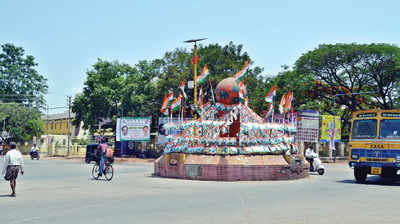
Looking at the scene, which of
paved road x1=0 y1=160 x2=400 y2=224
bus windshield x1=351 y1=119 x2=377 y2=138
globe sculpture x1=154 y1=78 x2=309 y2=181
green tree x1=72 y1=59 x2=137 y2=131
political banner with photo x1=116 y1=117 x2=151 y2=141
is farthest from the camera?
green tree x1=72 y1=59 x2=137 y2=131

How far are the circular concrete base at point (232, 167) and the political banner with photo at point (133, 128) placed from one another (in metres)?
23.5

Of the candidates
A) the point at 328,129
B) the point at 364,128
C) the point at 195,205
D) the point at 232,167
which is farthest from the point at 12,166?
the point at 328,129

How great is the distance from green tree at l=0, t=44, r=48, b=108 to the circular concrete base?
57506 millimetres

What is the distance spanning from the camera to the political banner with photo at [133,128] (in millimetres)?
43438

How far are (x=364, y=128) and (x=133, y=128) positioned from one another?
28480 millimetres

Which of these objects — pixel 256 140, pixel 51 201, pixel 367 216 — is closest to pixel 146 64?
pixel 256 140

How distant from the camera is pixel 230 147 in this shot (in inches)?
755

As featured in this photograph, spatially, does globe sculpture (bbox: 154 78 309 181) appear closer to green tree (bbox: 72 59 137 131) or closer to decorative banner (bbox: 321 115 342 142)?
decorative banner (bbox: 321 115 342 142)

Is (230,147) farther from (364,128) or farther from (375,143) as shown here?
(375,143)

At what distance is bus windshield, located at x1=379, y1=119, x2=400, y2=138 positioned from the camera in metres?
17.6

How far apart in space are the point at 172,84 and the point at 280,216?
34.9 m

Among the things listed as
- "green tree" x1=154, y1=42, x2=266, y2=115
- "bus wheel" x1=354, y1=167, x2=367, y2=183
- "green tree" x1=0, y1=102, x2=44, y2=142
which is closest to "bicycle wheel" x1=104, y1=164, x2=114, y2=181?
"bus wheel" x1=354, y1=167, x2=367, y2=183

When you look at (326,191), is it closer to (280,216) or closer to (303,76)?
(280,216)

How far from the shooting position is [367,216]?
31.0ft
